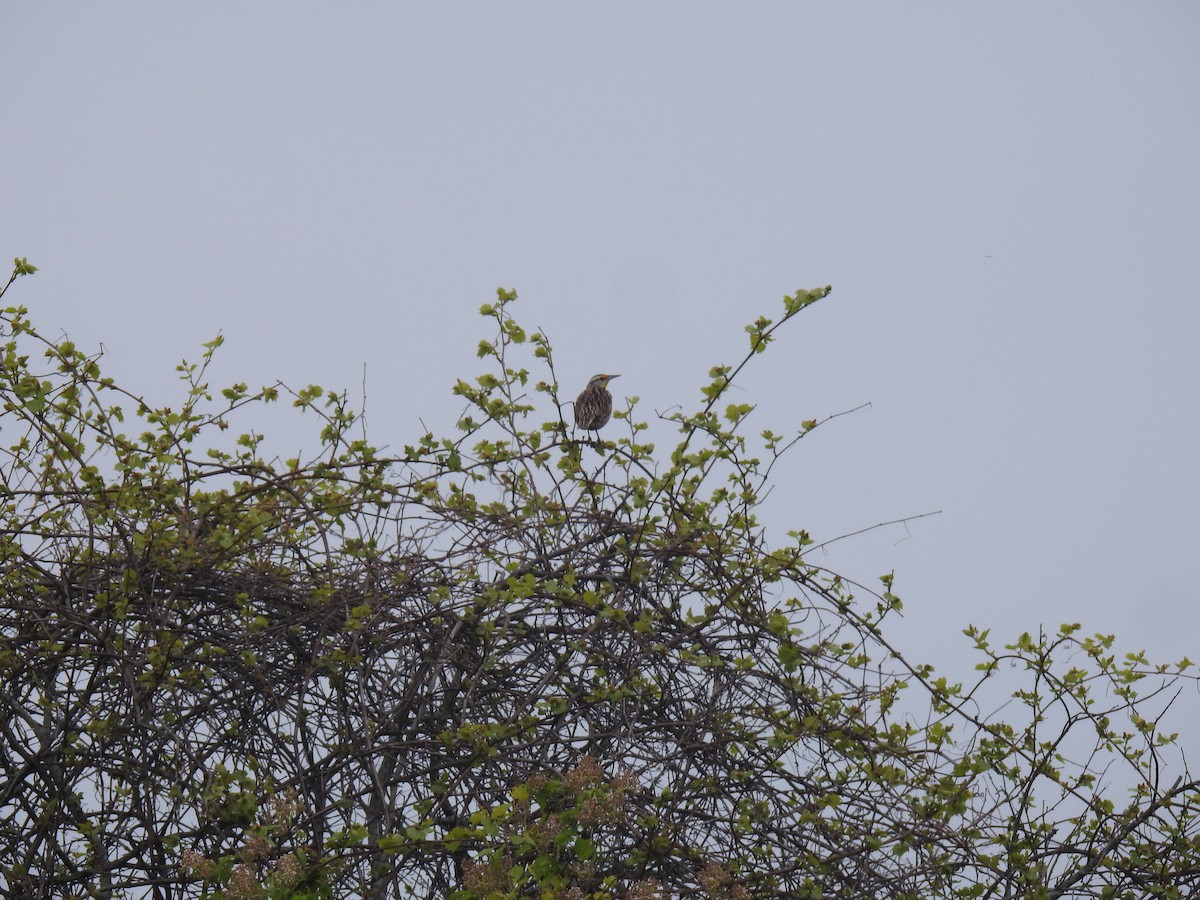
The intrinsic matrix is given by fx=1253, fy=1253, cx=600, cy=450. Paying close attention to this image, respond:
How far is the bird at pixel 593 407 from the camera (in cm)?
685

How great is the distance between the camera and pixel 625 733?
13.8ft

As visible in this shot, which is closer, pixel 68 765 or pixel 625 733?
pixel 625 733

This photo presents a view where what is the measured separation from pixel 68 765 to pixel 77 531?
2.96 feet

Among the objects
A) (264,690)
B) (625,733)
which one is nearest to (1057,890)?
(625,733)

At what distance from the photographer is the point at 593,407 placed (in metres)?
6.86

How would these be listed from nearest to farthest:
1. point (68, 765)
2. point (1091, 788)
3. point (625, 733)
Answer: point (625, 733) → point (68, 765) → point (1091, 788)

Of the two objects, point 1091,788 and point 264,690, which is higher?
point 264,690

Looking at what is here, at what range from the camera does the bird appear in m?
6.85

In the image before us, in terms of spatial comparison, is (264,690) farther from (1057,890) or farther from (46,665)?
(1057,890)

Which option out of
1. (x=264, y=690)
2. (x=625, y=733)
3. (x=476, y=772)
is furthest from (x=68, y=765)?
(x=625, y=733)

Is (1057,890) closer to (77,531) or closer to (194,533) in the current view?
(194,533)

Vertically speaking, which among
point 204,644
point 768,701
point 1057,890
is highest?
point 204,644

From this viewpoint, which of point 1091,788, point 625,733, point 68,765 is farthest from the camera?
point 1091,788

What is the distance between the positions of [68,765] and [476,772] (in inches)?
58.8
